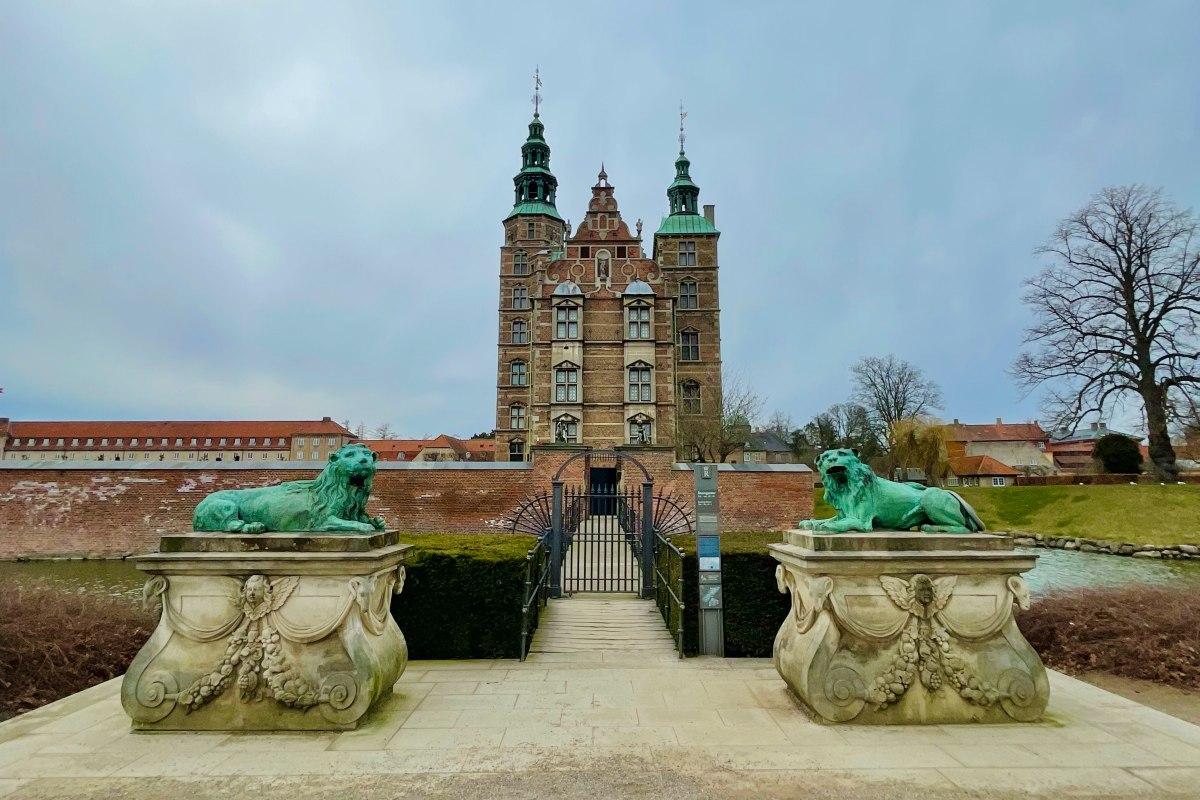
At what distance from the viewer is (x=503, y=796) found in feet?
11.9

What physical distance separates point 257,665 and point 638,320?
87.3 ft

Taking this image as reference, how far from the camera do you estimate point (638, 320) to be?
30234 millimetres

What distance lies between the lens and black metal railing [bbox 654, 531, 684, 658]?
24.8 ft

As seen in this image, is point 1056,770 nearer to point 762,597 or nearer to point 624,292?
point 762,597

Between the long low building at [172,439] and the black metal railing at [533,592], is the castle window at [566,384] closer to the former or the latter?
the black metal railing at [533,592]

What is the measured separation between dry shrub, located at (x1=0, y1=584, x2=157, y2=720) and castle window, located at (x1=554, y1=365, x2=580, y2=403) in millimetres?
22031

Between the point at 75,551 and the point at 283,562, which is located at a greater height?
the point at 283,562

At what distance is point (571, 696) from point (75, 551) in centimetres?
2078

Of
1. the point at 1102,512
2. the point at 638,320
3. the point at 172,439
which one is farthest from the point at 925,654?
the point at 172,439

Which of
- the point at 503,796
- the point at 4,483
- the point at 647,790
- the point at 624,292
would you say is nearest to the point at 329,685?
the point at 503,796

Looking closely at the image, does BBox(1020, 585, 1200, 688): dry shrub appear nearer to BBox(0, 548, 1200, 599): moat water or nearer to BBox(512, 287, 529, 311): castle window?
BBox(0, 548, 1200, 599): moat water

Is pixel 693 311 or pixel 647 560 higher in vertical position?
pixel 693 311

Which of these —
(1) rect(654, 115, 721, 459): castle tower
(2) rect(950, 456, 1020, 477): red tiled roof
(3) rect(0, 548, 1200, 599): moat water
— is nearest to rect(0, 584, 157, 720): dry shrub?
(3) rect(0, 548, 1200, 599): moat water

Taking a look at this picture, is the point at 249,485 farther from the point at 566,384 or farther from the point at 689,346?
the point at 689,346
